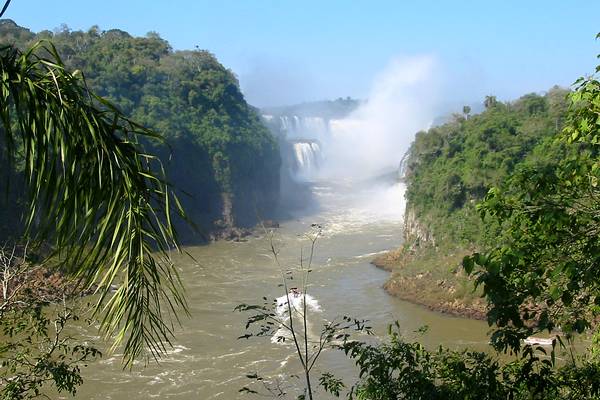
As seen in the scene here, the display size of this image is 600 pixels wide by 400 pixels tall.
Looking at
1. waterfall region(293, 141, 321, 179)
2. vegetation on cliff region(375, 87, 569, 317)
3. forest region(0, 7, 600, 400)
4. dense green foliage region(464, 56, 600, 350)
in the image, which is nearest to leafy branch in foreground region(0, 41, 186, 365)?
forest region(0, 7, 600, 400)

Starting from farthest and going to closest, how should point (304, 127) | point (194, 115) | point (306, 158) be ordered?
1. point (304, 127)
2. point (306, 158)
3. point (194, 115)

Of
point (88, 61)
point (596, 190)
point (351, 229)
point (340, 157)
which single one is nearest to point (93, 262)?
point (596, 190)

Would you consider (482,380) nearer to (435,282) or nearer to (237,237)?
(435,282)

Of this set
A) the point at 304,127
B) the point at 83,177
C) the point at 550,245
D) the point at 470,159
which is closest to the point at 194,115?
the point at 470,159

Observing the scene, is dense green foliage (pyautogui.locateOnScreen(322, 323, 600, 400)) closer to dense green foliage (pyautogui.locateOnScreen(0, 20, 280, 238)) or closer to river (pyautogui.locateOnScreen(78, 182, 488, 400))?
river (pyautogui.locateOnScreen(78, 182, 488, 400))

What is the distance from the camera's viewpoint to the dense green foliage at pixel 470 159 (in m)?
22.1

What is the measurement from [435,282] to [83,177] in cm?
2016

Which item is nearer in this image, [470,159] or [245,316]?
[245,316]

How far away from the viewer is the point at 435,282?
824 inches

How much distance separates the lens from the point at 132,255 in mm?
1651

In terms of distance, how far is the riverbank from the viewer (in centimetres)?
1898

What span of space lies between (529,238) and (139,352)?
2.79 meters

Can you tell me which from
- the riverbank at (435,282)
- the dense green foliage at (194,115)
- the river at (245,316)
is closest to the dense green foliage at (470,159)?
the riverbank at (435,282)

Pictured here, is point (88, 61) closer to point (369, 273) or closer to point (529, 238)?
point (369, 273)
